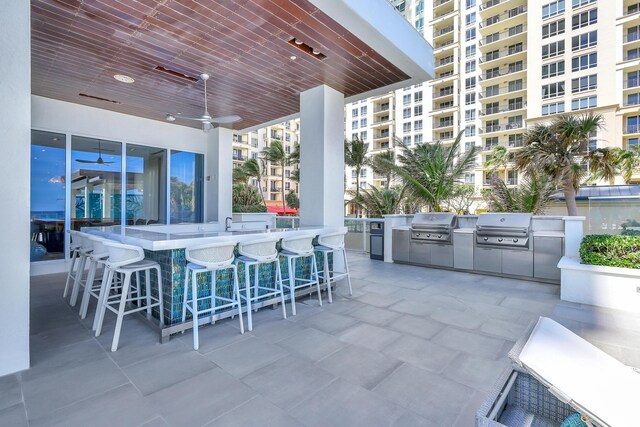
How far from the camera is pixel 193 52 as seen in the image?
4102 millimetres

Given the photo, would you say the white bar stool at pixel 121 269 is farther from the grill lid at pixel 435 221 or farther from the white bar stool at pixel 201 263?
the grill lid at pixel 435 221

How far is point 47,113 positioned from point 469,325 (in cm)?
786

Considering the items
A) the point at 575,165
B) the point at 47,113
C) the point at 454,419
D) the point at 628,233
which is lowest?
the point at 454,419

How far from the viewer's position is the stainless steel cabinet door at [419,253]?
652 centimetres

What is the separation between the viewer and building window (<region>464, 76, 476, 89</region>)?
29566 mm

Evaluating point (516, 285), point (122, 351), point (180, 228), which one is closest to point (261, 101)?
point (180, 228)

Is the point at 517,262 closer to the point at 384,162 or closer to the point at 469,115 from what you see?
the point at 384,162

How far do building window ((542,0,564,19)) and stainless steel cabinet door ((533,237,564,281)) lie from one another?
90.6 feet

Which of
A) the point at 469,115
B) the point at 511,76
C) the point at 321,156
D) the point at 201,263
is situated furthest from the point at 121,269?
the point at 511,76

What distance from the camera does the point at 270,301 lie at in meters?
3.80

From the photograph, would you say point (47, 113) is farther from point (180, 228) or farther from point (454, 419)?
point (454, 419)

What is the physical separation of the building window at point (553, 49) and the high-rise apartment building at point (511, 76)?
7 cm

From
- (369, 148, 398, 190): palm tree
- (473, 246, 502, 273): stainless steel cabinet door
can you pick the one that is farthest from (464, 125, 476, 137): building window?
(473, 246, 502, 273): stainless steel cabinet door

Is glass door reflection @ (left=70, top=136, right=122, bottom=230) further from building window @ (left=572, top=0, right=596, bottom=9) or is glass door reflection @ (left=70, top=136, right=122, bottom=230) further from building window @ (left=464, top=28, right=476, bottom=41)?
building window @ (left=464, top=28, right=476, bottom=41)
